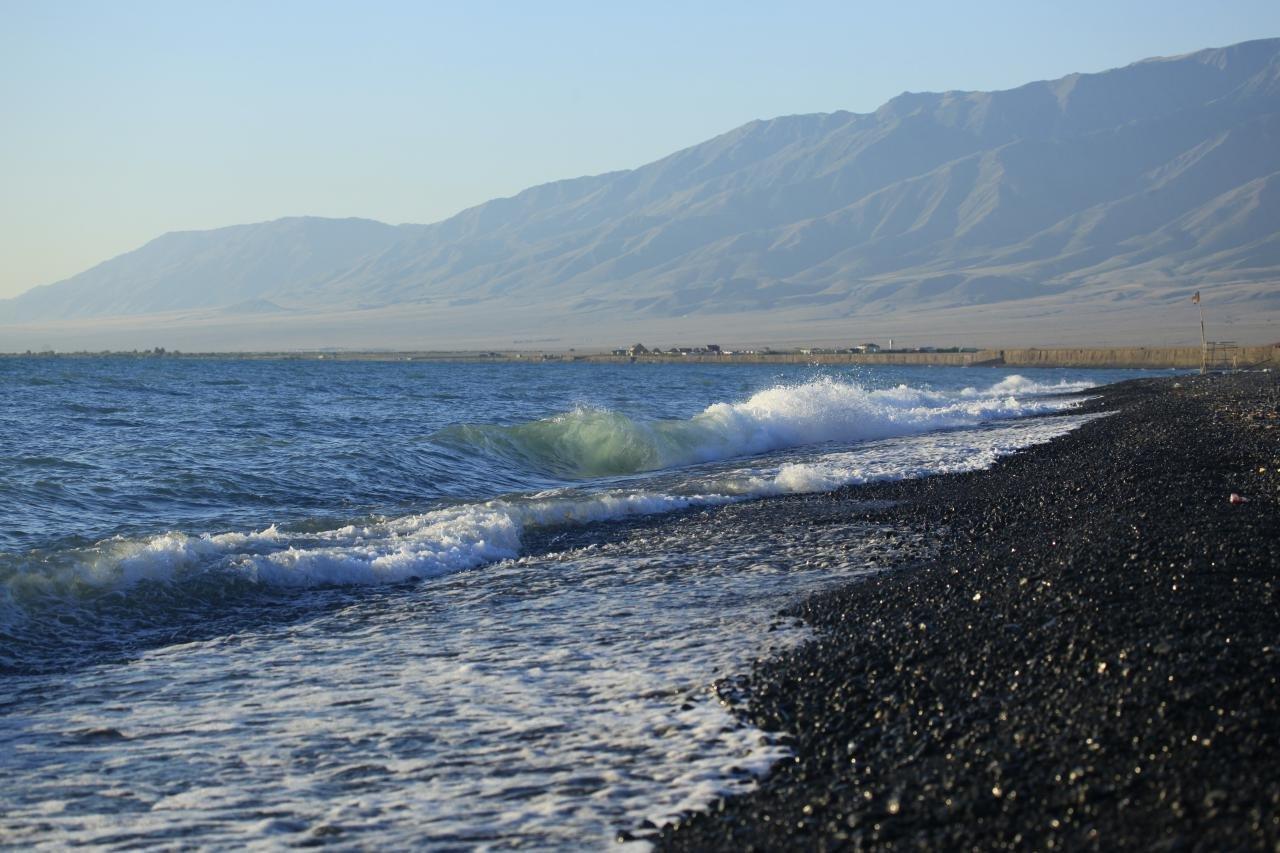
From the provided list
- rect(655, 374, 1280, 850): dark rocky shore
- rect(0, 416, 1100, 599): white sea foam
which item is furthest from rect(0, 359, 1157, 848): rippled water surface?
rect(655, 374, 1280, 850): dark rocky shore

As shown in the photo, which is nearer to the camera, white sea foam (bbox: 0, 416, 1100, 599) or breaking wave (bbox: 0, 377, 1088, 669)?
breaking wave (bbox: 0, 377, 1088, 669)

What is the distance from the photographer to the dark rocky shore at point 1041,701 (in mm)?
5430

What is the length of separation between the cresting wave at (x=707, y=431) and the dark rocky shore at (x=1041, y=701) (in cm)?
1469

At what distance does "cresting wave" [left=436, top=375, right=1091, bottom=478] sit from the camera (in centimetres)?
2641

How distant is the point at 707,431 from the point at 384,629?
66.7 ft

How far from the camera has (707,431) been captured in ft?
99.5

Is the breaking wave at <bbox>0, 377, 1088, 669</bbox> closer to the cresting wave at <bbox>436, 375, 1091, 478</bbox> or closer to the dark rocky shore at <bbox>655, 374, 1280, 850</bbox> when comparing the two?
the cresting wave at <bbox>436, 375, 1091, 478</bbox>

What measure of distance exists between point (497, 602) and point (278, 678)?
2832 mm

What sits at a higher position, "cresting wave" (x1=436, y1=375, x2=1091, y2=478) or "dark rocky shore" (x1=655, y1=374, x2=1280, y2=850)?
"cresting wave" (x1=436, y1=375, x2=1091, y2=478)

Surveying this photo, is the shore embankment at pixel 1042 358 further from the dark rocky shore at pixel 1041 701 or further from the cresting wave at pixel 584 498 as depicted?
the dark rocky shore at pixel 1041 701

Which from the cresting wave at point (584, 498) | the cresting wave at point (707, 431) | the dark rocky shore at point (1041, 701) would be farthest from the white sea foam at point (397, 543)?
the cresting wave at point (707, 431)

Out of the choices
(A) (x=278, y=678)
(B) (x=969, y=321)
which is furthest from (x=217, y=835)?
(B) (x=969, y=321)

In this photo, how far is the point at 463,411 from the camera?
128ft

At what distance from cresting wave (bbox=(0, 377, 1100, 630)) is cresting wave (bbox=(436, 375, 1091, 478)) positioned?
0.06m
